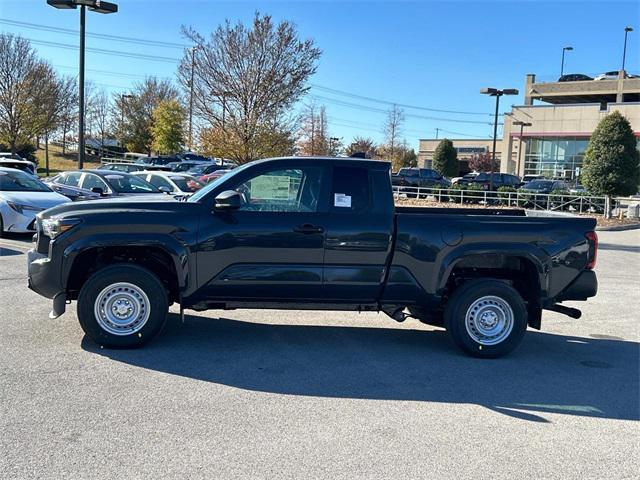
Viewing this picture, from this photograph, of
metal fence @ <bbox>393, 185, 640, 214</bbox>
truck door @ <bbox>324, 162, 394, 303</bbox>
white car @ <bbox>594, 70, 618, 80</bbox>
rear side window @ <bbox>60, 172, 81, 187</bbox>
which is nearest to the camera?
truck door @ <bbox>324, 162, 394, 303</bbox>

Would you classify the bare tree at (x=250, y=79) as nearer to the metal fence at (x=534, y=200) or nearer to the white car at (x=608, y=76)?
the metal fence at (x=534, y=200)

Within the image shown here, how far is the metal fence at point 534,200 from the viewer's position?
25.8 meters

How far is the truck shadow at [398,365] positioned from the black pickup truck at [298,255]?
38cm

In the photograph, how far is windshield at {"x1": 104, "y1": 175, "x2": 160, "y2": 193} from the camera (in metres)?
15.0

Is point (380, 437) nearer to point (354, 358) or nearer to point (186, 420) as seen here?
point (186, 420)

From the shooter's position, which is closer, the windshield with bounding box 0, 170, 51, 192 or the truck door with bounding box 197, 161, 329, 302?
the truck door with bounding box 197, 161, 329, 302

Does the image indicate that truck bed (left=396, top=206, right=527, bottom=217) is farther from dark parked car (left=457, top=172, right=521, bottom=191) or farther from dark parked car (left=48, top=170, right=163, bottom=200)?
dark parked car (left=457, top=172, right=521, bottom=191)

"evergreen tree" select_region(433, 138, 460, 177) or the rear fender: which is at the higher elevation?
"evergreen tree" select_region(433, 138, 460, 177)

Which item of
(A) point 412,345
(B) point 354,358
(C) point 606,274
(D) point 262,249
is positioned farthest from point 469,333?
(C) point 606,274

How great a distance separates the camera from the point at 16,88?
118ft

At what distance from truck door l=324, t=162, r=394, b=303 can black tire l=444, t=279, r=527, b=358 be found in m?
0.84

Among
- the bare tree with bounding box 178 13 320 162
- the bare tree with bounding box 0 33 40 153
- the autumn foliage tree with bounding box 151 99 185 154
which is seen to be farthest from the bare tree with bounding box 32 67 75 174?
the bare tree with bounding box 178 13 320 162

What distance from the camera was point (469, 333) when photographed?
602 cm

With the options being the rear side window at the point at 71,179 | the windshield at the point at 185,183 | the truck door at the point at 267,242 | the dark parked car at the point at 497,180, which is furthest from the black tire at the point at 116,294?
the dark parked car at the point at 497,180
